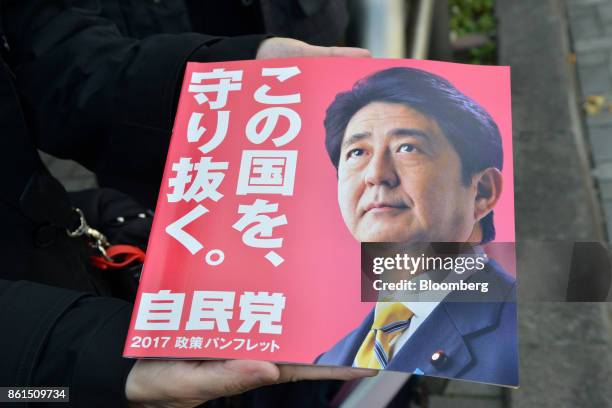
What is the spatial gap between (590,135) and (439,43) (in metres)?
0.69

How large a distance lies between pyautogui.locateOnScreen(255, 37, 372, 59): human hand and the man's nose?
0.68 feet

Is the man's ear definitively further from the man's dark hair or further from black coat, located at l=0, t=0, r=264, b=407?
black coat, located at l=0, t=0, r=264, b=407

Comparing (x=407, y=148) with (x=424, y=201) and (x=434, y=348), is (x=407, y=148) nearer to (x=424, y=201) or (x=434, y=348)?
(x=424, y=201)

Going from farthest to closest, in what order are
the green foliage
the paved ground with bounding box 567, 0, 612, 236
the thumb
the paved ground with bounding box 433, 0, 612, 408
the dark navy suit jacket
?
the green foliage < the paved ground with bounding box 567, 0, 612, 236 < the paved ground with bounding box 433, 0, 612, 408 < the thumb < the dark navy suit jacket

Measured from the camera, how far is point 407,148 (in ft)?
2.25

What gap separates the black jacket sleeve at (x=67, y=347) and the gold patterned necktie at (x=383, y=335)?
281 mm

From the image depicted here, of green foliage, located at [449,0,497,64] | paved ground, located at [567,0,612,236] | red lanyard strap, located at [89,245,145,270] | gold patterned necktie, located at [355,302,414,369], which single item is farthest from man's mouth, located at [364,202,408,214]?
green foliage, located at [449,0,497,64]

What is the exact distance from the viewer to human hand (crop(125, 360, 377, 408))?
646mm

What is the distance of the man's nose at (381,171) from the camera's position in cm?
67

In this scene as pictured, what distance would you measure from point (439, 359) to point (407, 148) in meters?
0.24

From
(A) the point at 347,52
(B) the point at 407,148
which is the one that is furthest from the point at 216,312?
(A) the point at 347,52

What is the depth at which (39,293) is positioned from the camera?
2.52 feet

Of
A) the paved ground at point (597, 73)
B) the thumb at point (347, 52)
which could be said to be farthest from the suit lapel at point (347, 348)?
the paved ground at point (597, 73)

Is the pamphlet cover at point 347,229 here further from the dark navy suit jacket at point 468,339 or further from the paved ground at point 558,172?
the paved ground at point 558,172
